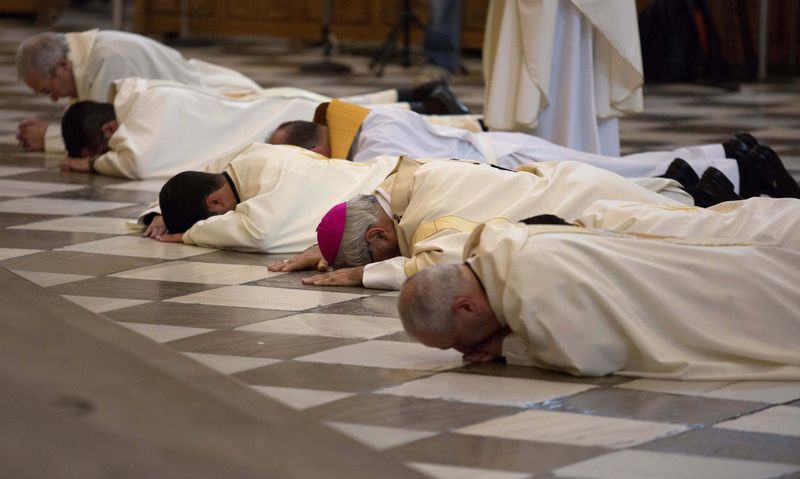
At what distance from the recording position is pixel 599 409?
151 inches

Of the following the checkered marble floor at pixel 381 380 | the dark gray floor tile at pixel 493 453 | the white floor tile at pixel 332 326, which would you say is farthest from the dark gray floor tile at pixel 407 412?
the white floor tile at pixel 332 326

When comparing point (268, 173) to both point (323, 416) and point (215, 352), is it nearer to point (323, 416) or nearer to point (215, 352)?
point (215, 352)

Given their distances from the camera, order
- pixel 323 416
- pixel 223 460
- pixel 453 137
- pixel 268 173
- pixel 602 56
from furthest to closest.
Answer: pixel 602 56 → pixel 453 137 → pixel 268 173 → pixel 323 416 → pixel 223 460

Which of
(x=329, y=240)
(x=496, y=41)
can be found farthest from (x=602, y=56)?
(x=329, y=240)

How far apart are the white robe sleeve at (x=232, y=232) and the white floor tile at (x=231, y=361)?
1.45 metres

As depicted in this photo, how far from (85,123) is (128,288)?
109 inches

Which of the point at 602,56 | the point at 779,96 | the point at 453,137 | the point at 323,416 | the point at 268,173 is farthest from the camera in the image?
the point at 779,96

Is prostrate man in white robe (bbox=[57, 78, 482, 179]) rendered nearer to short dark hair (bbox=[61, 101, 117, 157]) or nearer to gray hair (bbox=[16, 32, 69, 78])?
short dark hair (bbox=[61, 101, 117, 157])

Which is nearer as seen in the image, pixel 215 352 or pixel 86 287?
pixel 215 352

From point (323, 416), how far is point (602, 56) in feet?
12.9

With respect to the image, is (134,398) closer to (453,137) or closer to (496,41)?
(453,137)

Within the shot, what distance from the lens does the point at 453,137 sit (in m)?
6.67

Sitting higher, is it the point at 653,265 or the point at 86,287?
the point at 653,265

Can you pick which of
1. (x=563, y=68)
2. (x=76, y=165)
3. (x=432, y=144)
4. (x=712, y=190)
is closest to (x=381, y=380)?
(x=712, y=190)
